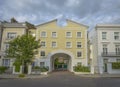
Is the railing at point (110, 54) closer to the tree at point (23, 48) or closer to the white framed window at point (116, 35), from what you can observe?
the white framed window at point (116, 35)

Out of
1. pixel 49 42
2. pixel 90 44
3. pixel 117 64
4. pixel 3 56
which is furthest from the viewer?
pixel 90 44

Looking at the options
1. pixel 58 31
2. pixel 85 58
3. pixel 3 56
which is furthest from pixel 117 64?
pixel 3 56

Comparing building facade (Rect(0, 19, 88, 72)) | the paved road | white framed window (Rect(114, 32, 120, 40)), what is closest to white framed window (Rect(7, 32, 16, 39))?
building facade (Rect(0, 19, 88, 72))

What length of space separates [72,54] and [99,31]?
838cm

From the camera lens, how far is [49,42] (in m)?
39.7

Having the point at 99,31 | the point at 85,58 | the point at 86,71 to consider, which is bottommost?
the point at 86,71

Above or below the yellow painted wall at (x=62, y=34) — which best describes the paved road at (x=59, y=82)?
below

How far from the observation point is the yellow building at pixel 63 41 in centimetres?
3903

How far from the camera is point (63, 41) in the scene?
131 feet

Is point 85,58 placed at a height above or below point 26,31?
below

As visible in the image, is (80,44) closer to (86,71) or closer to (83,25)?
(83,25)

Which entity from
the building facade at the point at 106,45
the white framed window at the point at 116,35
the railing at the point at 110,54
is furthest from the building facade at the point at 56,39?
the white framed window at the point at 116,35

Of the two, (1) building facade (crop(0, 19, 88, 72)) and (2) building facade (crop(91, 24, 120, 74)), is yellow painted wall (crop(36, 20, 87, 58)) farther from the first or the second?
(2) building facade (crop(91, 24, 120, 74))

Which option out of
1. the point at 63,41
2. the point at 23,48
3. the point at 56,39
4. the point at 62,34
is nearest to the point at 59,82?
the point at 23,48
